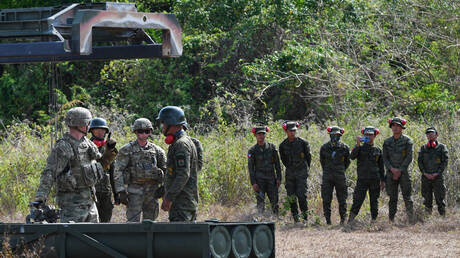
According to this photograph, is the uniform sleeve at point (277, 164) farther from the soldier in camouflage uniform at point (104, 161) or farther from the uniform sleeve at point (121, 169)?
the uniform sleeve at point (121, 169)

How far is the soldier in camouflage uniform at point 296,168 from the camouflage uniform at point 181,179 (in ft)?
19.0

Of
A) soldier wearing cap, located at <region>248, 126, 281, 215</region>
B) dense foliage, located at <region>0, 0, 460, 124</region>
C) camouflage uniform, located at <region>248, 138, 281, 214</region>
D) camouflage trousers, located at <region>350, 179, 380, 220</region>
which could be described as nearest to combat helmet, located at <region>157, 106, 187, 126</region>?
soldier wearing cap, located at <region>248, 126, 281, 215</region>

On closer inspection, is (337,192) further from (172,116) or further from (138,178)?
→ (172,116)

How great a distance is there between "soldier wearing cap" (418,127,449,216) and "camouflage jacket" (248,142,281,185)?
2.72 meters

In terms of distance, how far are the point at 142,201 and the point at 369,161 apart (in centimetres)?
572

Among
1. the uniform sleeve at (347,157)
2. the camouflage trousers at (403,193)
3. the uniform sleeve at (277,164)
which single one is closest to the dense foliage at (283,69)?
the uniform sleeve at (277,164)

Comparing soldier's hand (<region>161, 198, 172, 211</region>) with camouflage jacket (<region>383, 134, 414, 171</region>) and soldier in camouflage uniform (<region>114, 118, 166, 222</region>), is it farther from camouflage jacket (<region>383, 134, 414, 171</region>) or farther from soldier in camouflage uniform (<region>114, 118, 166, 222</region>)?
camouflage jacket (<region>383, 134, 414, 171</region>)

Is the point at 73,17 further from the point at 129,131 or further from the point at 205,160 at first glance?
the point at 129,131

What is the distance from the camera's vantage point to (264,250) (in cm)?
723

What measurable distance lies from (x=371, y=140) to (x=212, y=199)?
11.7ft

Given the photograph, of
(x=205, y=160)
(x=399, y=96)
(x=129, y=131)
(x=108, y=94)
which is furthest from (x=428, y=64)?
(x=108, y=94)

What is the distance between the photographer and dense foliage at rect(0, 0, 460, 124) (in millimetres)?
18188

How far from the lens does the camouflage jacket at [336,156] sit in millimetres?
13867

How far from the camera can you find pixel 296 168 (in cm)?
1414
